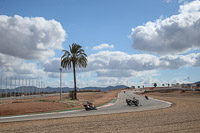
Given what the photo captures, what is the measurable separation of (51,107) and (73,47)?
1439 centimetres

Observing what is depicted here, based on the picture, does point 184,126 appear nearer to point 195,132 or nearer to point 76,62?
point 195,132

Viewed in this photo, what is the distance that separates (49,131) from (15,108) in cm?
1394

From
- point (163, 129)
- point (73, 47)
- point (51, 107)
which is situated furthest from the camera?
point (73, 47)

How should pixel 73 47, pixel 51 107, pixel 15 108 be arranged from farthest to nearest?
pixel 73 47, pixel 51 107, pixel 15 108

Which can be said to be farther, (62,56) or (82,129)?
(62,56)

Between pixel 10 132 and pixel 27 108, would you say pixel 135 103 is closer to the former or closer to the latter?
pixel 27 108

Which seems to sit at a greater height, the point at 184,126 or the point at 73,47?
the point at 73,47

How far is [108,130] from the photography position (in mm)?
10930

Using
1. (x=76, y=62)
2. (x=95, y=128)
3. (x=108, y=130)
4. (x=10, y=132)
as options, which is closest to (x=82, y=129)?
(x=95, y=128)

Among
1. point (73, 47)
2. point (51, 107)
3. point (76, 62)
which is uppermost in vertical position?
point (73, 47)

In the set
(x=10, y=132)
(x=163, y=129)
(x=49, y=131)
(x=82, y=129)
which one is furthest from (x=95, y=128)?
(x=10, y=132)

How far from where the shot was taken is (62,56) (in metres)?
37.0

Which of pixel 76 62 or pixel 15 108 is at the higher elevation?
pixel 76 62

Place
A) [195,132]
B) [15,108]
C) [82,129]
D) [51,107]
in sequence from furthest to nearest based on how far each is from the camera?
1. [51,107]
2. [15,108]
3. [82,129]
4. [195,132]
